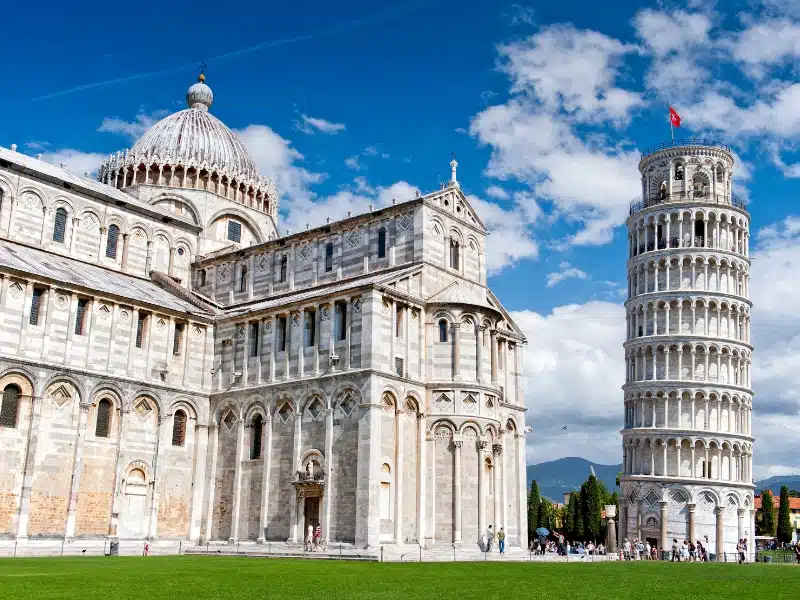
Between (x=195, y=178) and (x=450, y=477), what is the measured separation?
29.2m

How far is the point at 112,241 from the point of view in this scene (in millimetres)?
52344

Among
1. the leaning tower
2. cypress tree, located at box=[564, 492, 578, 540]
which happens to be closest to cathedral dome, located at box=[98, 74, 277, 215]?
the leaning tower

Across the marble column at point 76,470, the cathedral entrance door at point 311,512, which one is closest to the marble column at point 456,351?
the cathedral entrance door at point 311,512

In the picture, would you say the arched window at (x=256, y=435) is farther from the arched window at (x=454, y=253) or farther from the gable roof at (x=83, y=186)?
the gable roof at (x=83, y=186)

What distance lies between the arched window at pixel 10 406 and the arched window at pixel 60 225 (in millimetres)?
11878

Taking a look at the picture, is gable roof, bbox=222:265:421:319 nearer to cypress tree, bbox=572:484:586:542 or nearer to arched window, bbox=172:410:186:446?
arched window, bbox=172:410:186:446

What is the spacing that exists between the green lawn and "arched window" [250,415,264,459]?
48.5 ft

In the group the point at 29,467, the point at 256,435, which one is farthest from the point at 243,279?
the point at 29,467

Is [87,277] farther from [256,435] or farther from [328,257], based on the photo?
[328,257]

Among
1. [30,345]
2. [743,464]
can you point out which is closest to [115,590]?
[30,345]

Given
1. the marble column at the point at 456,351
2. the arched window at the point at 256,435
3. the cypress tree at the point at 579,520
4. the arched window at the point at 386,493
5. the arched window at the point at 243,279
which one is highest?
the arched window at the point at 243,279

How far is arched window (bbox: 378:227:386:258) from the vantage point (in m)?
47.9

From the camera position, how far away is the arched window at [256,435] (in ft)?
149

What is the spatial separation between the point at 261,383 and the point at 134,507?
28.8ft
